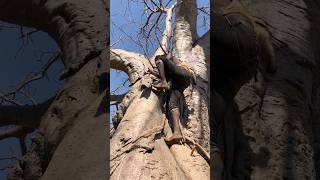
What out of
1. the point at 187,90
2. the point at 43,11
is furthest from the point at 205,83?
the point at 43,11

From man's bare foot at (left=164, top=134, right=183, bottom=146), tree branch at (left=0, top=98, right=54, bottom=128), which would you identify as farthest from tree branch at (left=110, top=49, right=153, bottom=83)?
tree branch at (left=0, top=98, right=54, bottom=128)

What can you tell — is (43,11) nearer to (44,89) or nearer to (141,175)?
(44,89)

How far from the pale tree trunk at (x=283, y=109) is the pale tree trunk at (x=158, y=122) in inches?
105

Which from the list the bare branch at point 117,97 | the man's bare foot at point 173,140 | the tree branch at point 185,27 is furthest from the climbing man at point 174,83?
the bare branch at point 117,97

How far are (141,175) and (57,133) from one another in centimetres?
273

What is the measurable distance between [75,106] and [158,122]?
3420mm

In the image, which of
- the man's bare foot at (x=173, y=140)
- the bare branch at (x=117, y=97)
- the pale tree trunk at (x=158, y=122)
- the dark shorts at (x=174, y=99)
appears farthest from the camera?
the bare branch at (x=117, y=97)

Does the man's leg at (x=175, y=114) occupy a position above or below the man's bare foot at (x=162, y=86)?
below

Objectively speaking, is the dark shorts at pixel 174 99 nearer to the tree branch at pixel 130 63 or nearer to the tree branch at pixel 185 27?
the tree branch at pixel 130 63

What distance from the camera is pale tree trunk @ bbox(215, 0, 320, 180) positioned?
1.66 feet

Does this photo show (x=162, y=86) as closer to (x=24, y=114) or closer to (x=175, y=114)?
(x=175, y=114)

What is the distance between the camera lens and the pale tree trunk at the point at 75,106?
20.3 inches

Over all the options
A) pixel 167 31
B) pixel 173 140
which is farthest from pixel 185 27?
pixel 173 140

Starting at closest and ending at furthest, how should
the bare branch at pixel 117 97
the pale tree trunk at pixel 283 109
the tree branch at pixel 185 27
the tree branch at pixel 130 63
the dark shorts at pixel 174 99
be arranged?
the pale tree trunk at pixel 283 109, the dark shorts at pixel 174 99, the tree branch at pixel 130 63, the tree branch at pixel 185 27, the bare branch at pixel 117 97
